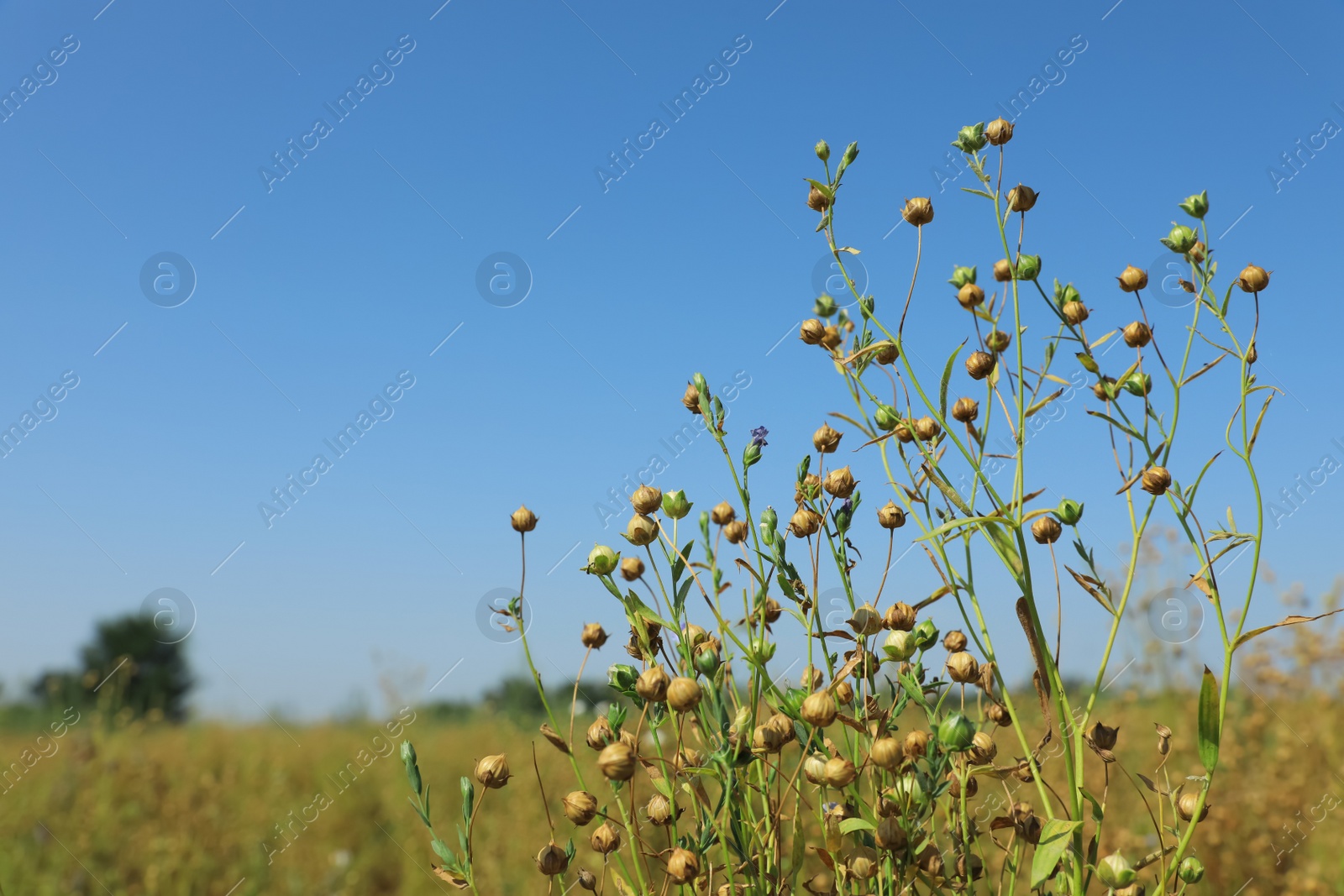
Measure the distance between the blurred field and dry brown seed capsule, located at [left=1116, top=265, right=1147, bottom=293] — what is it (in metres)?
1.48

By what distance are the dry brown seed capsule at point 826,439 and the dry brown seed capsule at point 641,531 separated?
0.17 m

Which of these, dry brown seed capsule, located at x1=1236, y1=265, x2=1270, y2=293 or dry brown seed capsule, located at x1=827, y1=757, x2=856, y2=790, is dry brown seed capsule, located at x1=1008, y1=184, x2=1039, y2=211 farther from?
dry brown seed capsule, located at x1=827, y1=757, x2=856, y2=790

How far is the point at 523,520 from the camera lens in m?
0.77

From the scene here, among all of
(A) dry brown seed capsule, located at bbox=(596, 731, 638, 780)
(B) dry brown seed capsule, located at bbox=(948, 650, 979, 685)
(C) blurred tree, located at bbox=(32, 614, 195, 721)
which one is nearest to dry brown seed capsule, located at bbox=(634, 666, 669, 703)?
(A) dry brown seed capsule, located at bbox=(596, 731, 638, 780)

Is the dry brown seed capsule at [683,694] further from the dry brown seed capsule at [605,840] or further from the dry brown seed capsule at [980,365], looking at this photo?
the dry brown seed capsule at [980,365]

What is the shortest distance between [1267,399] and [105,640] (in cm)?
1418

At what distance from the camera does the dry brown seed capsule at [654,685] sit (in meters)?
0.58

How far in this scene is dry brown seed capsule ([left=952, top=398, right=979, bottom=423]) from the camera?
0.78 meters

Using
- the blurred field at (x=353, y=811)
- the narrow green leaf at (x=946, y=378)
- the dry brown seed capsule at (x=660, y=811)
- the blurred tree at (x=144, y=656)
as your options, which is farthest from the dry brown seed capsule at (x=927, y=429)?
the blurred tree at (x=144, y=656)

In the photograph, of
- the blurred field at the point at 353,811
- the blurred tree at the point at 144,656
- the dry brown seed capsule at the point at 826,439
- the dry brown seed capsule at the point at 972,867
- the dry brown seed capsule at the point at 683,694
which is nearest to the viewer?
the dry brown seed capsule at the point at 683,694

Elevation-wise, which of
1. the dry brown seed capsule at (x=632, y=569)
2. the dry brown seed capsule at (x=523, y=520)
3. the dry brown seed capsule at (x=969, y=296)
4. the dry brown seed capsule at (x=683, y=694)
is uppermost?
the dry brown seed capsule at (x=969, y=296)

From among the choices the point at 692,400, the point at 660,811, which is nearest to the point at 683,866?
the point at 660,811

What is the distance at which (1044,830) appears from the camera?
2.04 feet

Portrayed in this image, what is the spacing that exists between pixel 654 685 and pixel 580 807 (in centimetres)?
13
